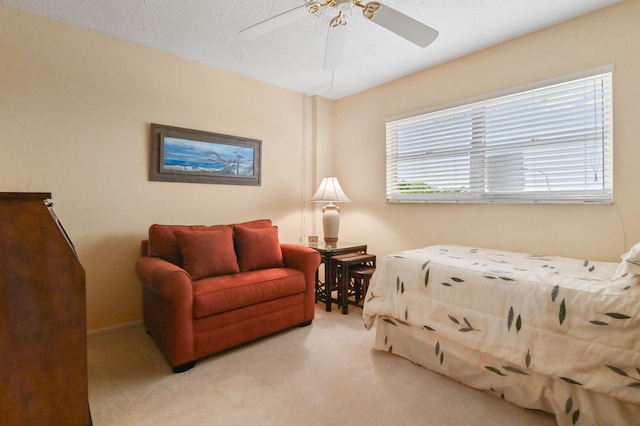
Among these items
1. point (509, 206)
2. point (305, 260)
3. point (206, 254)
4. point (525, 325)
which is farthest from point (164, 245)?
point (509, 206)

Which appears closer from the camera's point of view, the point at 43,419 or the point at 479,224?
the point at 43,419

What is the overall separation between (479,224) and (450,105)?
45.1 inches

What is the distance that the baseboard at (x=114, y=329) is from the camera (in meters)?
2.48

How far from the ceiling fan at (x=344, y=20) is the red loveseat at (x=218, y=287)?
1559 mm

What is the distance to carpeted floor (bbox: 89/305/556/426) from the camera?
1558 mm

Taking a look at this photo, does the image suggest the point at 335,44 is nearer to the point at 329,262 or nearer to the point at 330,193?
the point at 330,193

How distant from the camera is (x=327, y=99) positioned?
404 cm

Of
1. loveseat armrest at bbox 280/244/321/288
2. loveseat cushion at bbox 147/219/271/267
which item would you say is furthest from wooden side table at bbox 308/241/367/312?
loveseat cushion at bbox 147/219/271/267

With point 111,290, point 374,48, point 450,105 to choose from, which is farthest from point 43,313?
point 450,105

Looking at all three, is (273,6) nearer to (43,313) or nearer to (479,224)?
(43,313)

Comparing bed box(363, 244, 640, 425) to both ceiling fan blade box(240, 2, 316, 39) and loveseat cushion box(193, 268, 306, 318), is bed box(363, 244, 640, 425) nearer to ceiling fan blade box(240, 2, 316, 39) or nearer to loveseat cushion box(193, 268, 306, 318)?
loveseat cushion box(193, 268, 306, 318)

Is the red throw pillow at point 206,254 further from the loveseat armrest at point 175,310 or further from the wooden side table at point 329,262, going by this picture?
the wooden side table at point 329,262

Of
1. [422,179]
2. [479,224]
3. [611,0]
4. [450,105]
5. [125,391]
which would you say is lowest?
[125,391]

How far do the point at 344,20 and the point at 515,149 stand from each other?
1.75m
